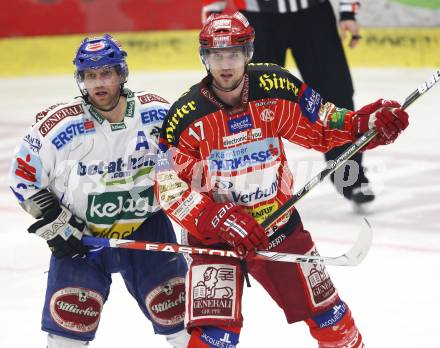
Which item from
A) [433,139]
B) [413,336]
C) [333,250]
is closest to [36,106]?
[433,139]

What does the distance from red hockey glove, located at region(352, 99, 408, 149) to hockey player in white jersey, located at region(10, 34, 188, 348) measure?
23.6 inches

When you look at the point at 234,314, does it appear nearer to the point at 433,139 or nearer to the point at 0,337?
the point at 0,337

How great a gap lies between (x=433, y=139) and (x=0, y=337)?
12.2 feet

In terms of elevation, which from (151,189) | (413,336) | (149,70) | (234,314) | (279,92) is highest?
(279,92)

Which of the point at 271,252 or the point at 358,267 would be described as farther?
the point at 358,267

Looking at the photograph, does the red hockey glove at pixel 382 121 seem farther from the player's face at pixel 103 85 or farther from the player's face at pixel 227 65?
the player's face at pixel 103 85

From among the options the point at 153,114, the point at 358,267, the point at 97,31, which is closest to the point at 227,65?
the point at 153,114

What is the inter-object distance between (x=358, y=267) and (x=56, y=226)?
184 cm

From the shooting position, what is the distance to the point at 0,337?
3959 millimetres

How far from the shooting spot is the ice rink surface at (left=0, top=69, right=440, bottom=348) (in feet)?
12.9

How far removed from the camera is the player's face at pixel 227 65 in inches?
119

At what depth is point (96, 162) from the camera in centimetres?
325

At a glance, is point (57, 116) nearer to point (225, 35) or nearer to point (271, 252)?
point (225, 35)

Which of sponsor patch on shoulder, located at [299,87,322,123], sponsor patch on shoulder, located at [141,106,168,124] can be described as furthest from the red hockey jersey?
sponsor patch on shoulder, located at [141,106,168,124]
